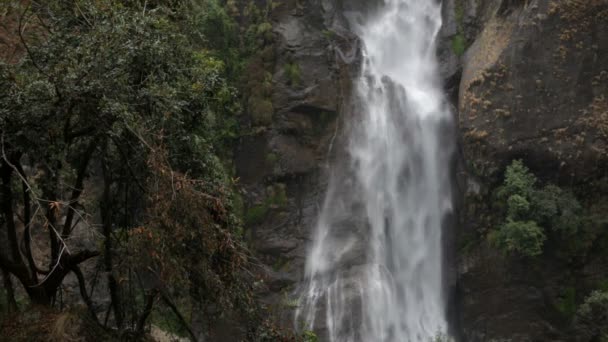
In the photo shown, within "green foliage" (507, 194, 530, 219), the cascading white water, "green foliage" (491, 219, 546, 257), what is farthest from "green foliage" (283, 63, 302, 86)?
"green foliage" (491, 219, 546, 257)

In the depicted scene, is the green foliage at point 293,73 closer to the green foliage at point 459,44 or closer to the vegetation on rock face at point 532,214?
the green foliage at point 459,44

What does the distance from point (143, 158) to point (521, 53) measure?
17.1m

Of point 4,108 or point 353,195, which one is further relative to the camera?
point 353,195

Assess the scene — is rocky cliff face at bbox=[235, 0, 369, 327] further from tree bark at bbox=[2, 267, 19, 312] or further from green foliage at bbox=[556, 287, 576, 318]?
tree bark at bbox=[2, 267, 19, 312]

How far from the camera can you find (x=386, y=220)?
21109 mm

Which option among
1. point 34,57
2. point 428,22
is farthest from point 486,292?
point 34,57

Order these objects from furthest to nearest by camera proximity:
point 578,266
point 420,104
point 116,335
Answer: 1. point 420,104
2. point 578,266
3. point 116,335

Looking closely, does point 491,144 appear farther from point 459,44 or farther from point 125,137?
point 125,137

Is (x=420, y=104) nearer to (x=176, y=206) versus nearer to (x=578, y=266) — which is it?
(x=578, y=266)

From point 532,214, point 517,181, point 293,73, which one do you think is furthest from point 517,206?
point 293,73

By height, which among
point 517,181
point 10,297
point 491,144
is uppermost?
point 491,144

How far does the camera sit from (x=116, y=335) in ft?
28.1

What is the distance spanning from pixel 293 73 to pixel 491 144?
26.6 feet


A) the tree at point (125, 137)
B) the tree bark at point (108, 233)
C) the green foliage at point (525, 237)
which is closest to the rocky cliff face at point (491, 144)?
the green foliage at point (525, 237)
